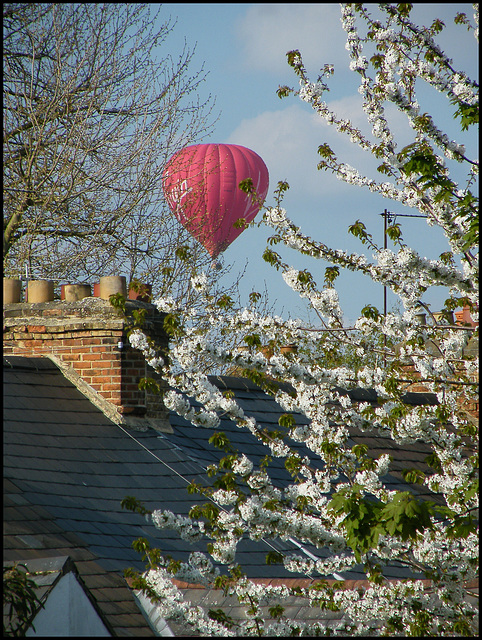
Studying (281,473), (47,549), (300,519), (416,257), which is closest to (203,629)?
(300,519)

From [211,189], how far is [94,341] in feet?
35.8

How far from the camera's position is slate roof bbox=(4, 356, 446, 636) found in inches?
221

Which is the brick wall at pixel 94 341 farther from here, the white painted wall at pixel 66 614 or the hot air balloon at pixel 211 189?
the hot air balloon at pixel 211 189

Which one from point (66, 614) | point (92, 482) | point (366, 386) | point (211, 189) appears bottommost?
point (66, 614)

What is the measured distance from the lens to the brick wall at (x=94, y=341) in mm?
8430

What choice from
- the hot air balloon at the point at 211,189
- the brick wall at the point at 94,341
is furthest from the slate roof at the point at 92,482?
the hot air balloon at the point at 211,189

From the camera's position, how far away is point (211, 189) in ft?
62.0

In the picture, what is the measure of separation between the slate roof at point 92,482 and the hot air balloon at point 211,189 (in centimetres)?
929

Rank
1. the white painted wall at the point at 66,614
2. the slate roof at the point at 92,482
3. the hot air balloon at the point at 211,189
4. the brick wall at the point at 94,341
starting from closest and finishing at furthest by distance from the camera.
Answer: the white painted wall at the point at 66,614 < the slate roof at the point at 92,482 < the brick wall at the point at 94,341 < the hot air balloon at the point at 211,189

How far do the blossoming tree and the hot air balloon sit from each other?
1277cm

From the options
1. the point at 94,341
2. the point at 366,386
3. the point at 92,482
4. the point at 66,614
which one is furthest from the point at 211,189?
the point at 66,614

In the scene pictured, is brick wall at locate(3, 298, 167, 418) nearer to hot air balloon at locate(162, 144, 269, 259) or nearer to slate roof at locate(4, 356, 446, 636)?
slate roof at locate(4, 356, 446, 636)

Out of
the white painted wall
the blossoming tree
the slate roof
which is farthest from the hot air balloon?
the white painted wall

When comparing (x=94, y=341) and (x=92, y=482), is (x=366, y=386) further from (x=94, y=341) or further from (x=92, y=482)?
(x=94, y=341)
